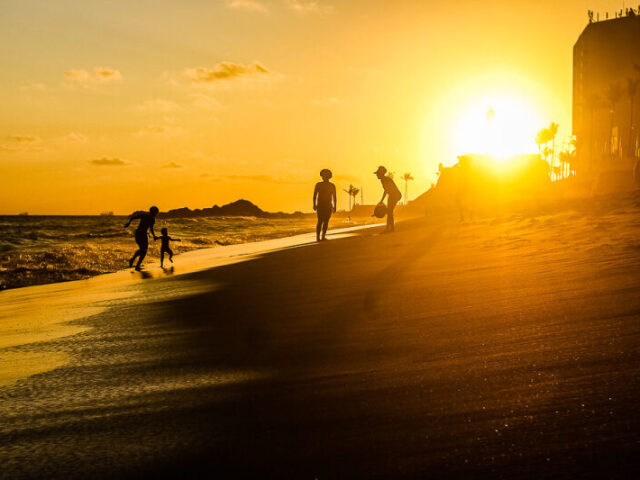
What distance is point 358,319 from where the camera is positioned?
461 cm

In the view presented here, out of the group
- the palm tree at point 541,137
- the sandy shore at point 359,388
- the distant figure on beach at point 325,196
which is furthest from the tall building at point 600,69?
the sandy shore at point 359,388

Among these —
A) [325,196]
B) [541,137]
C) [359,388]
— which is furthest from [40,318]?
[541,137]

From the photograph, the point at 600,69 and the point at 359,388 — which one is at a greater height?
the point at 600,69

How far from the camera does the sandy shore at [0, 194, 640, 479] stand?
1911 mm

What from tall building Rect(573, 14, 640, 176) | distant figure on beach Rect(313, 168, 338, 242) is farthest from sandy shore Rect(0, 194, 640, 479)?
tall building Rect(573, 14, 640, 176)

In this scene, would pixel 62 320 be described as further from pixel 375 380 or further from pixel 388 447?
pixel 388 447

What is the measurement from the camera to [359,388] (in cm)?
272

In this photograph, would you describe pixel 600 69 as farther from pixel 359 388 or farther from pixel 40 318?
pixel 359 388

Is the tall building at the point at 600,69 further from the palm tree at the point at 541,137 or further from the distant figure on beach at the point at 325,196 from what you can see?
the distant figure on beach at the point at 325,196

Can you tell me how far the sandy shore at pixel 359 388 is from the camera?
1911 mm

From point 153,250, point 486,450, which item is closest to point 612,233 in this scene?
point 486,450

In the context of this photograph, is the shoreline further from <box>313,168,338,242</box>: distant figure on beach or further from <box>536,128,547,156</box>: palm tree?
<box>536,128,547,156</box>: palm tree

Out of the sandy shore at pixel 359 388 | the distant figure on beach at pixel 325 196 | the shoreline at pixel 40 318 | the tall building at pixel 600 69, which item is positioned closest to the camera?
the sandy shore at pixel 359 388

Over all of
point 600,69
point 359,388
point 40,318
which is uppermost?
point 600,69
